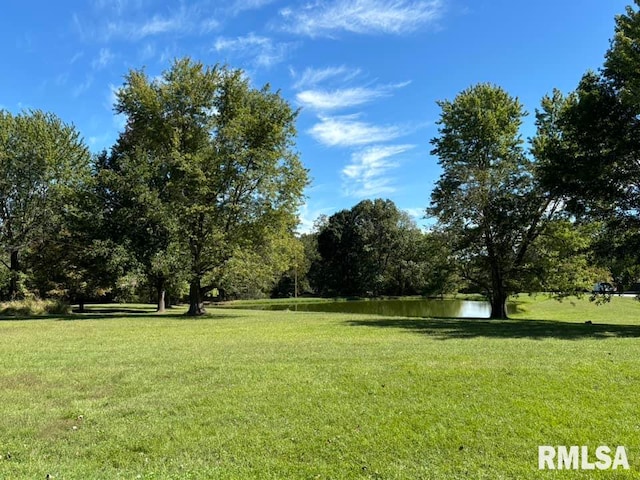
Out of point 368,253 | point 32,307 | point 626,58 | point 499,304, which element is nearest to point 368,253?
point 368,253

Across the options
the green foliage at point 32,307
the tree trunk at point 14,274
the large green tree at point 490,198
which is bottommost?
the green foliage at point 32,307

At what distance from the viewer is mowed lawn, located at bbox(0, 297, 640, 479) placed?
4.82 metres

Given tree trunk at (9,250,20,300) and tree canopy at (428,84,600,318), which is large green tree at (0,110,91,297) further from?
tree canopy at (428,84,600,318)

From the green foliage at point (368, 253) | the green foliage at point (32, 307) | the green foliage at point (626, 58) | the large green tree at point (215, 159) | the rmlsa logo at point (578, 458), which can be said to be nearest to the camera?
the rmlsa logo at point (578, 458)

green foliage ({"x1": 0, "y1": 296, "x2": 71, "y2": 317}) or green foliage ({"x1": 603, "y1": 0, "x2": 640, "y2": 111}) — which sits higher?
green foliage ({"x1": 603, "y1": 0, "x2": 640, "y2": 111})

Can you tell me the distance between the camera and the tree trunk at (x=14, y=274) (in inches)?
1238

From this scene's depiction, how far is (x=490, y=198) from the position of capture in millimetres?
25641

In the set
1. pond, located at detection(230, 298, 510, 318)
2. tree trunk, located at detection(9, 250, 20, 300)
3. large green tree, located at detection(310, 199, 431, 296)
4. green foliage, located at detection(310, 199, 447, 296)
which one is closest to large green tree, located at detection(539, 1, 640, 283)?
pond, located at detection(230, 298, 510, 318)

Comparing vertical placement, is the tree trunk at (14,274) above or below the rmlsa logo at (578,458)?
above

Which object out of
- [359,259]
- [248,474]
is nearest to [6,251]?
[248,474]

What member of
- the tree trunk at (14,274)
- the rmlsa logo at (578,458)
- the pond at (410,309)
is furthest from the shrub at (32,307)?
the rmlsa logo at (578,458)

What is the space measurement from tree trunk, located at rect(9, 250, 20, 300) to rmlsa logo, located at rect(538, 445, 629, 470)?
34749mm

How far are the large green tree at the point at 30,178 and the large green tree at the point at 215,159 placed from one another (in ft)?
30.5

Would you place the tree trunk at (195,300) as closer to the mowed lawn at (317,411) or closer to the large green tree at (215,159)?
the large green tree at (215,159)
